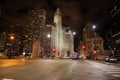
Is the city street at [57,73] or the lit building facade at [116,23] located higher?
the lit building facade at [116,23]

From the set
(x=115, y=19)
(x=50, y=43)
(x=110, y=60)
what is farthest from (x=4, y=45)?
(x=110, y=60)

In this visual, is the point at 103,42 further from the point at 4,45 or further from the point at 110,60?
the point at 110,60

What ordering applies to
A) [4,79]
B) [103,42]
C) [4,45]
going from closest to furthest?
[4,79] < [103,42] < [4,45]

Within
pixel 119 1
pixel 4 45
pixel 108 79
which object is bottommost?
pixel 108 79

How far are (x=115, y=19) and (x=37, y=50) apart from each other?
3357 inches

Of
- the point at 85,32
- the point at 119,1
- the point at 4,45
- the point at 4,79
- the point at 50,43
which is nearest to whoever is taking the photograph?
the point at 4,79

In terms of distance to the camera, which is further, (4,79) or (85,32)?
(85,32)

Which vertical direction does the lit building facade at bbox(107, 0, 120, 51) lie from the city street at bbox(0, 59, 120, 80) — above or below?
above

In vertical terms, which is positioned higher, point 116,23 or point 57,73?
point 116,23

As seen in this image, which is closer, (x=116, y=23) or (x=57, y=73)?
(x=57, y=73)

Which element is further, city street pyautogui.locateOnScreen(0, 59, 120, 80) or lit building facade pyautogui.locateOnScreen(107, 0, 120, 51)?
lit building facade pyautogui.locateOnScreen(107, 0, 120, 51)

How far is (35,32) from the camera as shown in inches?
7835

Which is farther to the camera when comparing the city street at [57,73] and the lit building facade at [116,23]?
the lit building facade at [116,23]

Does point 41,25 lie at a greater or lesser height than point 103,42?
greater
